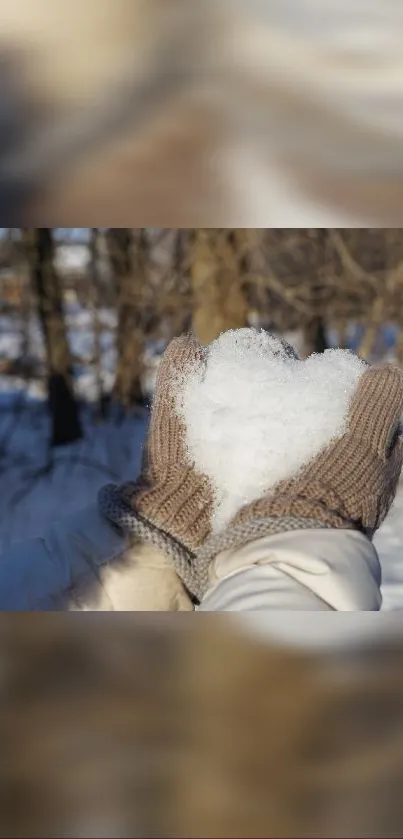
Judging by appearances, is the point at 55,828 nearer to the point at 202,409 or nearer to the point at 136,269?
the point at 202,409

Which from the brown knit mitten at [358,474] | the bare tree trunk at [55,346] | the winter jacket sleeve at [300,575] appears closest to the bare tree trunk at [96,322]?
the bare tree trunk at [55,346]

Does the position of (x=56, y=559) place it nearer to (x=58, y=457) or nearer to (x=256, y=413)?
(x=256, y=413)

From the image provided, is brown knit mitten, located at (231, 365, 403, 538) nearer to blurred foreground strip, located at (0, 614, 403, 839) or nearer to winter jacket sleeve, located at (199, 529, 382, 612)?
winter jacket sleeve, located at (199, 529, 382, 612)

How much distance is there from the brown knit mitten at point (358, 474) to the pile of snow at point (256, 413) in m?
0.02

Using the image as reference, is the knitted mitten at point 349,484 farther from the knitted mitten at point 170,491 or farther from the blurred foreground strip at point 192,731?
the blurred foreground strip at point 192,731

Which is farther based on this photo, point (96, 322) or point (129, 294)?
point (96, 322)

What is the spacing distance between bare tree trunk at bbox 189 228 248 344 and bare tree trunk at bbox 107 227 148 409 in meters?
0.73

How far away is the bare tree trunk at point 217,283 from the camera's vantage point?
Answer: 225 inches

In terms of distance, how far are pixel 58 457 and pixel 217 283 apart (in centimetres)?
177

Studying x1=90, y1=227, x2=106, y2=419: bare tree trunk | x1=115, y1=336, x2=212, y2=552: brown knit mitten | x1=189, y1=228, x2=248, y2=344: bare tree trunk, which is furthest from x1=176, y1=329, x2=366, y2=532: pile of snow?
x1=90, y1=227, x2=106, y2=419: bare tree trunk

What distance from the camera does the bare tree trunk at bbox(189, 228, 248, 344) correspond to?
18.8ft

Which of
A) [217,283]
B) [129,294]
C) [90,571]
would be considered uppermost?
[90,571]

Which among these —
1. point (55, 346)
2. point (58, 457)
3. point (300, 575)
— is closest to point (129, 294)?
point (55, 346)

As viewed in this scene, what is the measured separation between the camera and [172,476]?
1247 millimetres
